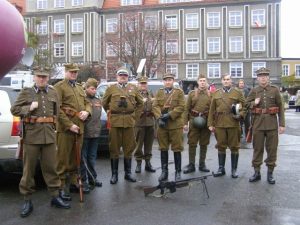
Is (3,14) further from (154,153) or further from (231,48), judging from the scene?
(231,48)

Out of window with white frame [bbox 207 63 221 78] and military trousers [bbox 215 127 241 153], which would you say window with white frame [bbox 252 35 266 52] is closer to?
window with white frame [bbox 207 63 221 78]

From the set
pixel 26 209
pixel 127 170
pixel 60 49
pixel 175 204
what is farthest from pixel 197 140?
pixel 60 49

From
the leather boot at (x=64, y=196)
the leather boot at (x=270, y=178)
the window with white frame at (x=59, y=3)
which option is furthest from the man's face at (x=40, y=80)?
the window with white frame at (x=59, y=3)

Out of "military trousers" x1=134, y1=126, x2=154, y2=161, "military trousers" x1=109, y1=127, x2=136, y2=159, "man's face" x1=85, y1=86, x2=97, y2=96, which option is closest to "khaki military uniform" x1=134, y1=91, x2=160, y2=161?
"military trousers" x1=134, y1=126, x2=154, y2=161

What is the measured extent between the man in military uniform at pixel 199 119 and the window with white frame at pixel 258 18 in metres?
50.5

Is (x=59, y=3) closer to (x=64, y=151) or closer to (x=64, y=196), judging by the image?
(x=64, y=151)

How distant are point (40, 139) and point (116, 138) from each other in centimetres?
210

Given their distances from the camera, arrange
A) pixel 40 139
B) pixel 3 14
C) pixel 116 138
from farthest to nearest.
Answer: pixel 116 138 → pixel 40 139 → pixel 3 14

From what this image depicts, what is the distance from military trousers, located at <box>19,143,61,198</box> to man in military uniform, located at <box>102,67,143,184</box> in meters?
1.74

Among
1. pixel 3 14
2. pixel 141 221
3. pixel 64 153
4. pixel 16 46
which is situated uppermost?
pixel 3 14

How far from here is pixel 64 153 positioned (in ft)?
21.4

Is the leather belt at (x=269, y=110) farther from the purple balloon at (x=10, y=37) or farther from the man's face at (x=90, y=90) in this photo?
the purple balloon at (x=10, y=37)

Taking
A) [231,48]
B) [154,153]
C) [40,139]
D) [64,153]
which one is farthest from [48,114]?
[231,48]

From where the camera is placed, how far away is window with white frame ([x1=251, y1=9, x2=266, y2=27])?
56.7 meters
